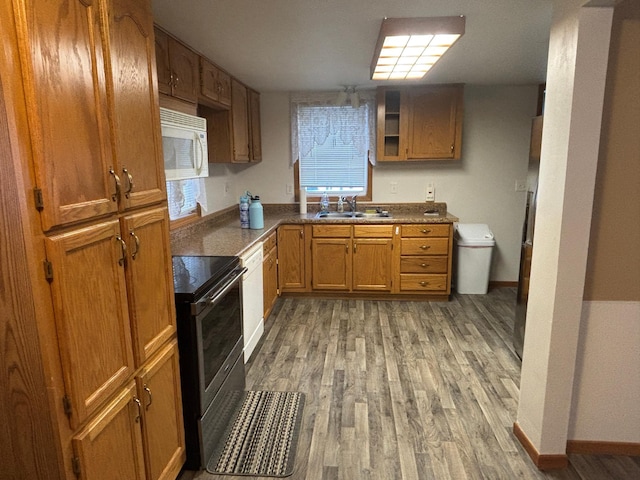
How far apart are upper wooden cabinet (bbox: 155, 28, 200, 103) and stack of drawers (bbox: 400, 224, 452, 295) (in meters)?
2.37

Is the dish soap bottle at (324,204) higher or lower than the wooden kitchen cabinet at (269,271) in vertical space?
higher

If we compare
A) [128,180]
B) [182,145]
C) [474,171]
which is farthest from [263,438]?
[474,171]

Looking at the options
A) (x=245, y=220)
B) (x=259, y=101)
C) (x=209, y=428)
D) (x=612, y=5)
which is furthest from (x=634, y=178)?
(x=259, y=101)

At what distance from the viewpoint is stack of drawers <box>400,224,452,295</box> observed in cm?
408

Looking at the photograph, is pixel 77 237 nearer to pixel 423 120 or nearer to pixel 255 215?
pixel 255 215

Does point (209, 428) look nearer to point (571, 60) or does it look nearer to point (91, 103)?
point (91, 103)

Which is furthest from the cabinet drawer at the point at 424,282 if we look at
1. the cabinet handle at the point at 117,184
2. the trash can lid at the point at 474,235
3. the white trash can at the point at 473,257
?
the cabinet handle at the point at 117,184

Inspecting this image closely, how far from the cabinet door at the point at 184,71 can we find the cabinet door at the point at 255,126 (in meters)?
1.41

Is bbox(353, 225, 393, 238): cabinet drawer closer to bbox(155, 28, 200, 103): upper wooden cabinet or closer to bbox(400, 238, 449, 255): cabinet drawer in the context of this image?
bbox(400, 238, 449, 255): cabinet drawer

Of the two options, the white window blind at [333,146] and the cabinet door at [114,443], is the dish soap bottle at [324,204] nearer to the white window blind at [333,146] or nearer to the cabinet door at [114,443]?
the white window blind at [333,146]

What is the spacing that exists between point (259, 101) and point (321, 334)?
2685 millimetres

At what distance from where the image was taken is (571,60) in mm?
1642

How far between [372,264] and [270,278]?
3.62 feet

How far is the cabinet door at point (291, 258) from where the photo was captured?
13.8 feet
